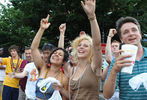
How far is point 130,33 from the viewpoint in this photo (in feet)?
6.13

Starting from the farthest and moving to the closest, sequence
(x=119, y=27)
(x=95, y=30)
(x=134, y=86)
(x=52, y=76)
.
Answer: (x=52, y=76) < (x=95, y=30) < (x=119, y=27) < (x=134, y=86)

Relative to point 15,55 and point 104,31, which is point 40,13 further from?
point 15,55

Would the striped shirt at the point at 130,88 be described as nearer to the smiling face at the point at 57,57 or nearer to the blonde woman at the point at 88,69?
the blonde woman at the point at 88,69

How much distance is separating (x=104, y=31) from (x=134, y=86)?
10717 millimetres

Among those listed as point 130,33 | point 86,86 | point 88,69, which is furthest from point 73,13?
point 130,33

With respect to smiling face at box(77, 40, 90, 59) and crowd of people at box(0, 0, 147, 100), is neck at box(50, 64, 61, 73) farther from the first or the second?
smiling face at box(77, 40, 90, 59)

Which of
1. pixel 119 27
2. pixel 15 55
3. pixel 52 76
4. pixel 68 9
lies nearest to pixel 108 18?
pixel 68 9

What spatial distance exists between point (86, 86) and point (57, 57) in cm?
97

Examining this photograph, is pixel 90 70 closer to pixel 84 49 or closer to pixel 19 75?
pixel 84 49

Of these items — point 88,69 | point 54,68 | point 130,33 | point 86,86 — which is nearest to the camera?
point 130,33

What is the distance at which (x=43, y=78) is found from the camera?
3119 millimetres

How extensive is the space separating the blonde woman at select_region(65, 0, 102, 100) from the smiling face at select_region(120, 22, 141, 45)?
1.41 ft

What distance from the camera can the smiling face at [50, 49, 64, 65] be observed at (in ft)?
10.7

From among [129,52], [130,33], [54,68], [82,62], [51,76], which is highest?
[130,33]
